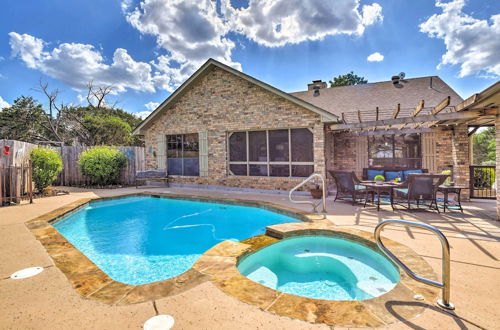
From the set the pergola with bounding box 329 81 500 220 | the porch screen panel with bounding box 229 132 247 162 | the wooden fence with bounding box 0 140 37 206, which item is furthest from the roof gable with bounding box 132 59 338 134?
the wooden fence with bounding box 0 140 37 206

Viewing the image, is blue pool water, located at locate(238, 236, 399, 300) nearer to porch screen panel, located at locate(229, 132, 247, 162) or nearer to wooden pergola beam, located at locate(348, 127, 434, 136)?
porch screen panel, located at locate(229, 132, 247, 162)

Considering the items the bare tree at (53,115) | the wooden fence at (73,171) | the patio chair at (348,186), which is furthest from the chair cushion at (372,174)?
the bare tree at (53,115)

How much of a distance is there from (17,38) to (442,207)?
24.6 metres

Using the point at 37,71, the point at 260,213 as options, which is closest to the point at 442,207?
the point at 260,213

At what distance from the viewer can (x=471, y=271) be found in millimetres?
2885

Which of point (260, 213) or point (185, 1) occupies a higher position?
point (185, 1)

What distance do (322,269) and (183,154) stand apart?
30.0 ft

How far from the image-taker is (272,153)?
9.55m

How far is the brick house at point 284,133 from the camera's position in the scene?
339 inches

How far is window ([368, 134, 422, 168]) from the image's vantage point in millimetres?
9297

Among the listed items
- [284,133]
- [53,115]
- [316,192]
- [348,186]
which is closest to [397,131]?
[348,186]

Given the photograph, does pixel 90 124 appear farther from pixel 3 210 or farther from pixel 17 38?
pixel 3 210

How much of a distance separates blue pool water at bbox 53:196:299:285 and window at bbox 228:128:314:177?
2498 mm

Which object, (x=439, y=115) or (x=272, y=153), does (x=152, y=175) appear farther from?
(x=439, y=115)
